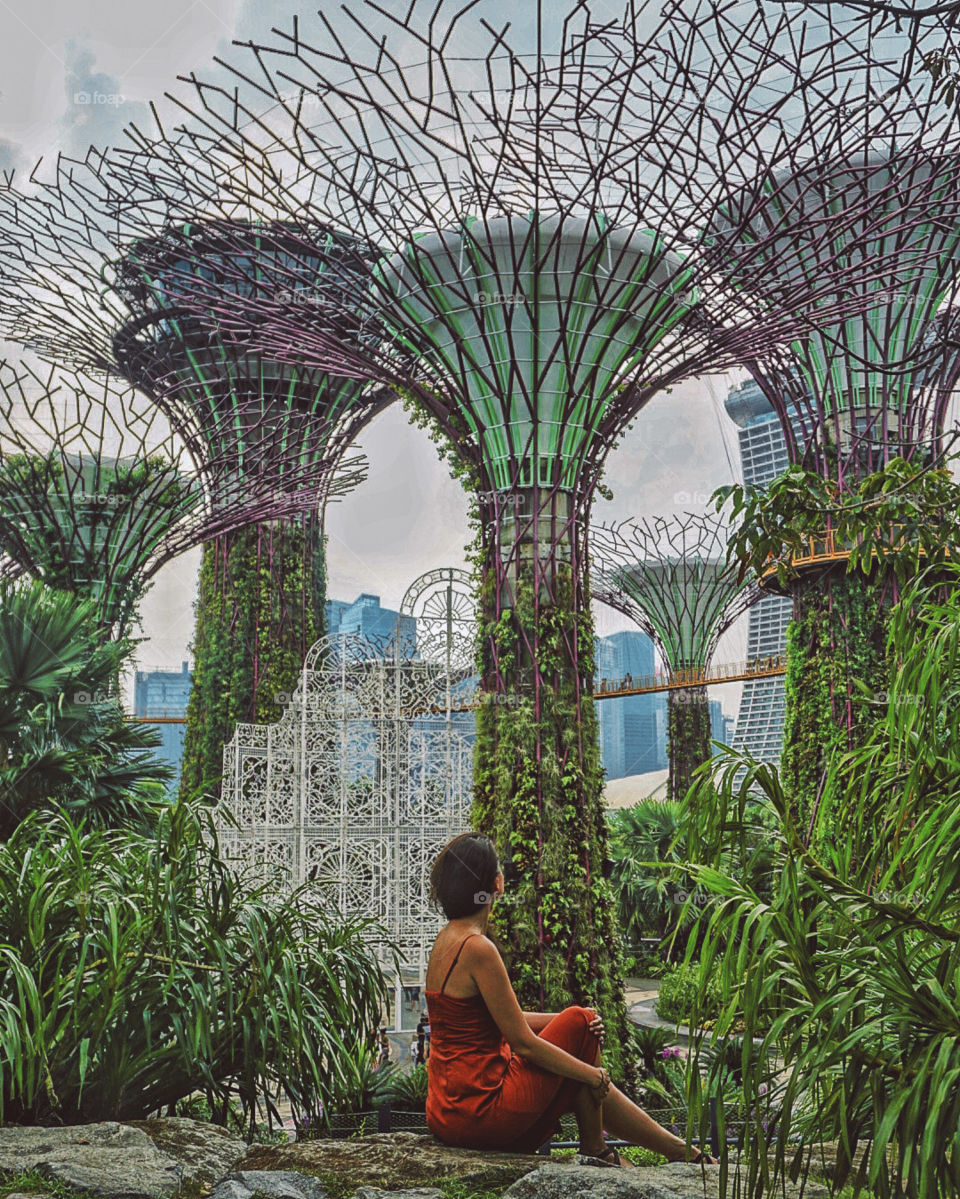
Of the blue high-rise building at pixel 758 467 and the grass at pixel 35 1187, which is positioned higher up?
the blue high-rise building at pixel 758 467

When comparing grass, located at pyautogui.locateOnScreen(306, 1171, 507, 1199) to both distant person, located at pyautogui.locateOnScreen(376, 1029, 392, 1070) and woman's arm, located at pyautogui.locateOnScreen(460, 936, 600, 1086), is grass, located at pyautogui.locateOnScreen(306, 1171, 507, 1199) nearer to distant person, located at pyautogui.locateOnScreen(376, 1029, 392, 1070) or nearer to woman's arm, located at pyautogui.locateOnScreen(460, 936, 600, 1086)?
woman's arm, located at pyautogui.locateOnScreen(460, 936, 600, 1086)

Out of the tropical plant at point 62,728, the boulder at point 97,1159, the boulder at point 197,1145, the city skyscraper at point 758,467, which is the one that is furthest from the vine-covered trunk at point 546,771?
the city skyscraper at point 758,467

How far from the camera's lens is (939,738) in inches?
122

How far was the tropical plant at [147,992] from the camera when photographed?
384 cm

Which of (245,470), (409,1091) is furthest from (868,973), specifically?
(245,470)

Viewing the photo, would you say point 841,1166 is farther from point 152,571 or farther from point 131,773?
point 152,571

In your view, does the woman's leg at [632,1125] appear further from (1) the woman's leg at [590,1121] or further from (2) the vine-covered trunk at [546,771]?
(2) the vine-covered trunk at [546,771]

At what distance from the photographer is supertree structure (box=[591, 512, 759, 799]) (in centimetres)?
2320

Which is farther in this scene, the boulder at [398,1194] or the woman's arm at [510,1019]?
the woman's arm at [510,1019]

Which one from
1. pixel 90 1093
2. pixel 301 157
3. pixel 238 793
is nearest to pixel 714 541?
pixel 238 793

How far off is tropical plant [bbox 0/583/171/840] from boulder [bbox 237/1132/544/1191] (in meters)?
3.78

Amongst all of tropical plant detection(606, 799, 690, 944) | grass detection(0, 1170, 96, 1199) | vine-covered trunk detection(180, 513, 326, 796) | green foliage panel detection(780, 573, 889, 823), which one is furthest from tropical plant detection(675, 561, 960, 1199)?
tropical plant detection(606, 799, 690, 944)

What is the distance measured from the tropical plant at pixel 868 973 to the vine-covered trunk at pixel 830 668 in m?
9.70

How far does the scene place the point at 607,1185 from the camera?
2.60m
